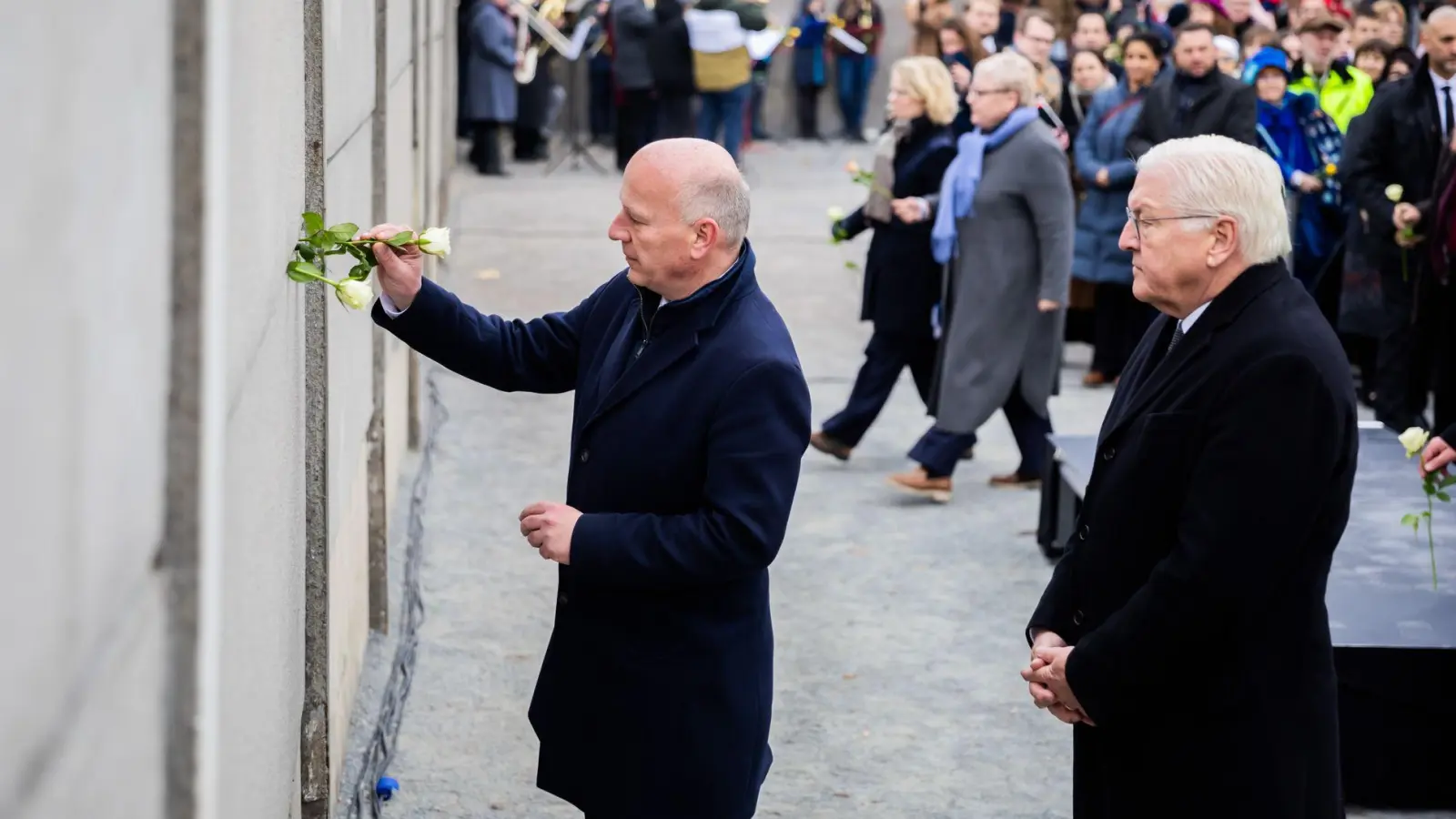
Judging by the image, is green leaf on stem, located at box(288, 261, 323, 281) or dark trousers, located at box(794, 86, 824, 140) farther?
dark trousers, located at box(794, 86, 824, 140)

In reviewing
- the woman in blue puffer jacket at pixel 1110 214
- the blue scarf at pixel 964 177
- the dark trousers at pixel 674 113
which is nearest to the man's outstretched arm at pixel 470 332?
the blue scarf at pixel 964 177

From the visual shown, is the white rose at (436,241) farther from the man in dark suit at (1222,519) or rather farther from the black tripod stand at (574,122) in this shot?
the black tripod stand at (574,122)

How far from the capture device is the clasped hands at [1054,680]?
11.5 ft

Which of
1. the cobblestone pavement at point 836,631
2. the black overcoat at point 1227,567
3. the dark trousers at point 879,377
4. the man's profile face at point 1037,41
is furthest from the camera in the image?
the man's profile face at point 1037,41

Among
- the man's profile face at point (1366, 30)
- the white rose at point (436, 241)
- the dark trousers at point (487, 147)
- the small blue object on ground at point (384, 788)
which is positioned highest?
the man's profile face at point (1366, 30)

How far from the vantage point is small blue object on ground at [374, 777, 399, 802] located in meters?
5.21

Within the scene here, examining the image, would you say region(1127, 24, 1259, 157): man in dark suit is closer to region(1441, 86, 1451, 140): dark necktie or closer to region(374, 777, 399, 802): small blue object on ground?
region(1441, 86, 1451, 140): dark necktie

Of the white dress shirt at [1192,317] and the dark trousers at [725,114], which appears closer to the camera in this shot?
the white dress shirt at [1192,317]

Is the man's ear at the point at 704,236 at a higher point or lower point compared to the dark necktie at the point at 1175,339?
higher

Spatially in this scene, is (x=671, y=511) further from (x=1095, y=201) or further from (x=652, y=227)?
(x=1095, y=201)

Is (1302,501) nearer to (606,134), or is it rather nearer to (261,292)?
(261,292)

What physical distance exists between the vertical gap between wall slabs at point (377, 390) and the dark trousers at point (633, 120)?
13288 millimetres

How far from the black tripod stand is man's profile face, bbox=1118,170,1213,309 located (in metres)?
17.3

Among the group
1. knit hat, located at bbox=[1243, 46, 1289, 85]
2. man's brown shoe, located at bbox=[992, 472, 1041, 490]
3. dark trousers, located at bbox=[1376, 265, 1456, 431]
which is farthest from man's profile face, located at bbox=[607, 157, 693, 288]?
knit hat, located at bbox=[1243, 46, 1289, 85]
